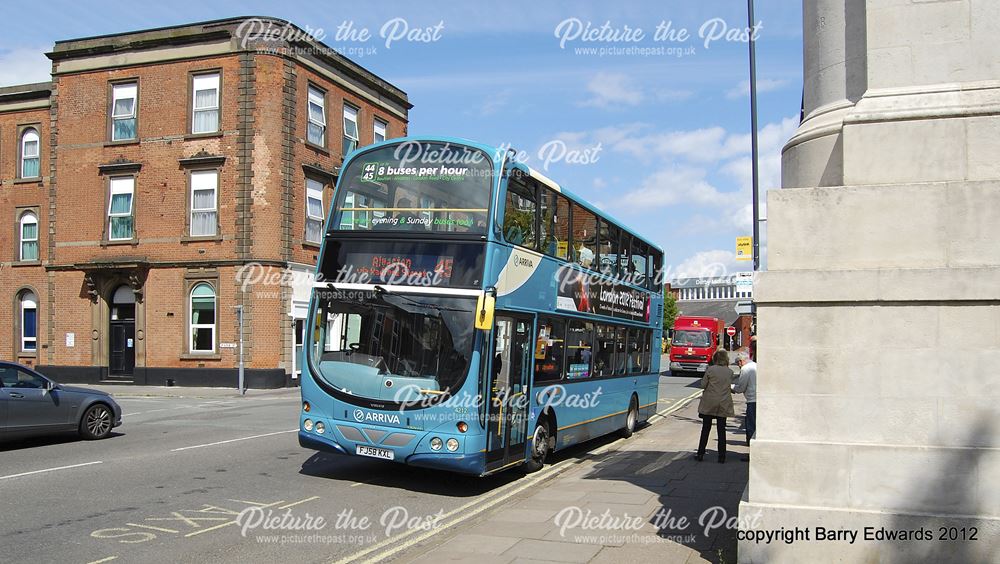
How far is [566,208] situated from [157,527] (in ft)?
24.6

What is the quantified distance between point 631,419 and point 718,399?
464cm

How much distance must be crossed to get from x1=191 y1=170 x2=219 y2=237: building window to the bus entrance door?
21.9m

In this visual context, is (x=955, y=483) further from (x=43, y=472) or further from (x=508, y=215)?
(x=43, y=472)

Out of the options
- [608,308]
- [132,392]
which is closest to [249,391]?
[132,392]

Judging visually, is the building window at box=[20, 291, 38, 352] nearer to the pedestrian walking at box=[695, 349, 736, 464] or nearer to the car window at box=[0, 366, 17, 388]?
the car window at box=[0, 366, 17, 388]

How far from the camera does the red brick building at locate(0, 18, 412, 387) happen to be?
29.5 m

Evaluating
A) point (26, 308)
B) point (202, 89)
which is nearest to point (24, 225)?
point (26, 308)

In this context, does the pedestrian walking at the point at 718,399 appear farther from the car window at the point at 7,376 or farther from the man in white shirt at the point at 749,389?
the car window at the point at 7,376

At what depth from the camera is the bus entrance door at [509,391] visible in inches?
401

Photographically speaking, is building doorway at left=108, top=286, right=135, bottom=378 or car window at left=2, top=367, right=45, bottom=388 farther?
building doorway at left=108, top=286, right=135, bottom=378

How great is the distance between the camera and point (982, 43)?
6266 millimetres

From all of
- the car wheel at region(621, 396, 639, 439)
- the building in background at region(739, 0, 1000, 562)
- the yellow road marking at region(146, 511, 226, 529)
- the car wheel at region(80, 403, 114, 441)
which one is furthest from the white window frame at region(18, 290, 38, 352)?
the building in background at region(739, 0, 1000, 562)

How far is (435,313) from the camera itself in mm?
10016

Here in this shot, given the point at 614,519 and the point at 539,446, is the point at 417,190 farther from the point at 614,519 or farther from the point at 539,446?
the point at 614,519
